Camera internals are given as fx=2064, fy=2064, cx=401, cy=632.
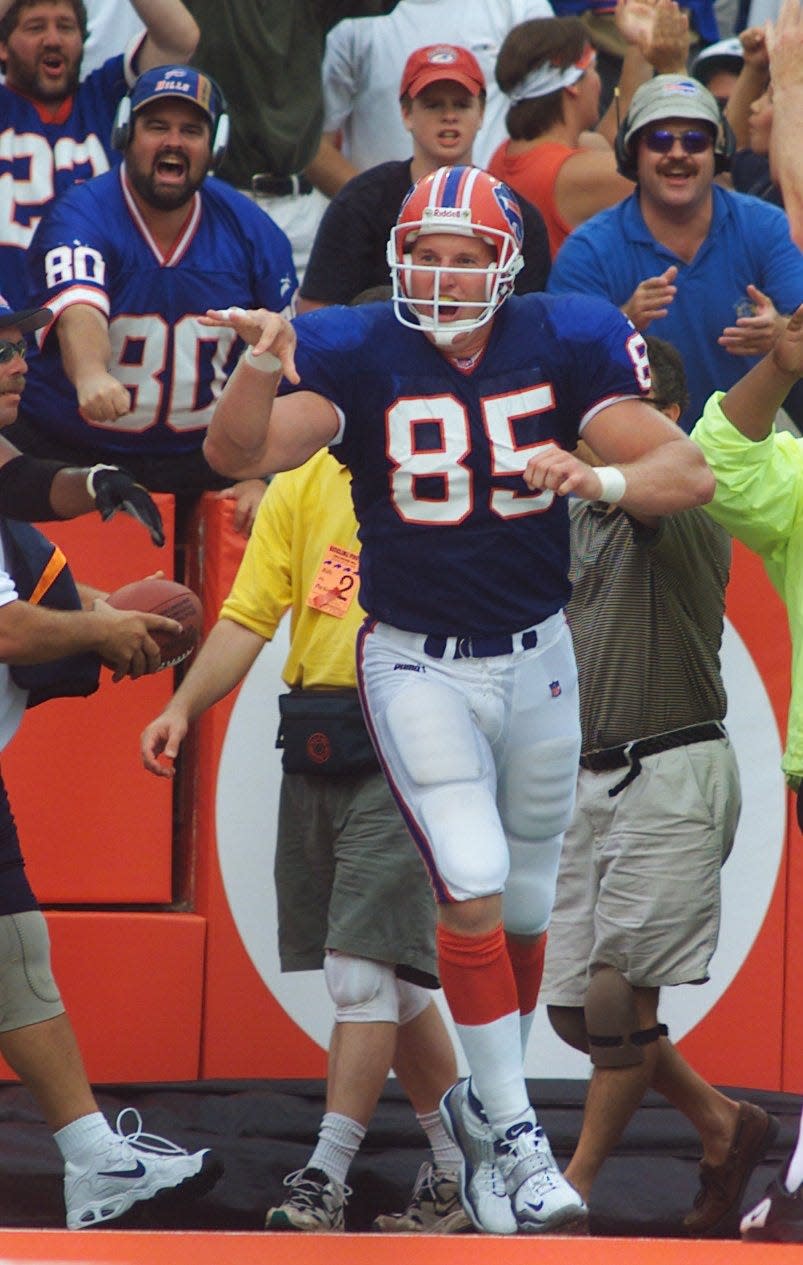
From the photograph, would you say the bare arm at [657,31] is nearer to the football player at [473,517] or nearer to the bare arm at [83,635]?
the football player at [473,517]

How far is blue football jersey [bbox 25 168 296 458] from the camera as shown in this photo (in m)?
5.54

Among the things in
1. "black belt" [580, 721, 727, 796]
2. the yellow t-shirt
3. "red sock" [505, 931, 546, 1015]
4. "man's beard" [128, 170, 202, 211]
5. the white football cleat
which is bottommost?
the white football cleat

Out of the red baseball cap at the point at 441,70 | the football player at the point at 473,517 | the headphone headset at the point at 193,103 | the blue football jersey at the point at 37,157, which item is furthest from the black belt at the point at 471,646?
the red baseball cap at the point at 441,70

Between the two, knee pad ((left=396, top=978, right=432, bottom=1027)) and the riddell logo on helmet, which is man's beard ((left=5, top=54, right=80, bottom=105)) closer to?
the riddell logo on helmet

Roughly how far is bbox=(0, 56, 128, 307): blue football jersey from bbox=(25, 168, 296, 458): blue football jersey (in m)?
0.37

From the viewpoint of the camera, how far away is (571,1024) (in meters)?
4.97

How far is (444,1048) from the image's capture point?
4.83 meters

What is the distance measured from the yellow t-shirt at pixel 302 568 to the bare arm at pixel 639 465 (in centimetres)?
96

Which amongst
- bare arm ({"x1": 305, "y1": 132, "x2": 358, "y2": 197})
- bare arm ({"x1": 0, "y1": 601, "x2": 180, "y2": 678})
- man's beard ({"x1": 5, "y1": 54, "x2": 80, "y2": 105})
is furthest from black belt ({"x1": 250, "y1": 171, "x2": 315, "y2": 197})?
bare arm ({"x1": 0, "y1": 601, "x2": 180, "y2": 678})

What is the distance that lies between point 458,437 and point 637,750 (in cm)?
115

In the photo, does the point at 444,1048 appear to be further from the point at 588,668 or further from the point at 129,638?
the point at 129,638

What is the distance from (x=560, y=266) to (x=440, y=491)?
84.4 inches

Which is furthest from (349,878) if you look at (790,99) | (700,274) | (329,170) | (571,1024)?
(329,170)

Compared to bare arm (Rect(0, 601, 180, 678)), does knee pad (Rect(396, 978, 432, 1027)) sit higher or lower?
lower
